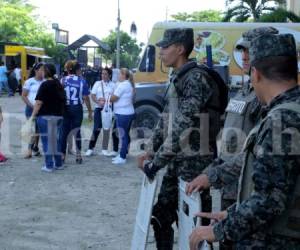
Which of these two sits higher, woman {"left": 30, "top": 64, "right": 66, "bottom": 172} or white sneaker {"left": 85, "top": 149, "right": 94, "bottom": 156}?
woman {"left": 30, "top": 64, "right": 66, "bottom": 172}

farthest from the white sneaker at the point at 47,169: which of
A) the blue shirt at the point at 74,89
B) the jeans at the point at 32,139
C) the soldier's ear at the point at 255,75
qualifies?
the soldier's ear at the point at 255,75

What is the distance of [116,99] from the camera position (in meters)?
9.86

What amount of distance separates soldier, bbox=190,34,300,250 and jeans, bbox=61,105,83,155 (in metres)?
7.51

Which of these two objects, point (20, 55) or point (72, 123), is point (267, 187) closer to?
point (72, 123)

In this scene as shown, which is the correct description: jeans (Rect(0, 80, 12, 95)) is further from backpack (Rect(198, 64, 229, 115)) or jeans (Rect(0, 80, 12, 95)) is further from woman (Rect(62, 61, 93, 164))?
backpack (Rect(198, 64, 229, 115))

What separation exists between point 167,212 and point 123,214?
2.51 metres

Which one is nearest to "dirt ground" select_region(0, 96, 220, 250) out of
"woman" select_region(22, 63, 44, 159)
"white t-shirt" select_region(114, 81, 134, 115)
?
"woman" select_region(22, 63, 44, 159)

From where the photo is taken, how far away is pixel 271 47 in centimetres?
221

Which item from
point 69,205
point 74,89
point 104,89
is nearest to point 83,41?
point 104,89

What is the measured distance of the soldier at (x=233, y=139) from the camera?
10.5 ft

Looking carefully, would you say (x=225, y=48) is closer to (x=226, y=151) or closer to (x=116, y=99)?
(x=116, y=99)

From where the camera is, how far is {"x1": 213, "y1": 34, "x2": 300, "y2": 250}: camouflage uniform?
2082mm

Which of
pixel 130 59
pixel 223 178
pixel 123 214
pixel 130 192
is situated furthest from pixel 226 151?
pixel 130 59

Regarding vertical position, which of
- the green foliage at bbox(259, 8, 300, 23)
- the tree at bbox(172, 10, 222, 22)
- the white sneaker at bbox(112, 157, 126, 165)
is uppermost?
the tree at bbox(172, 10, 222, 22)
